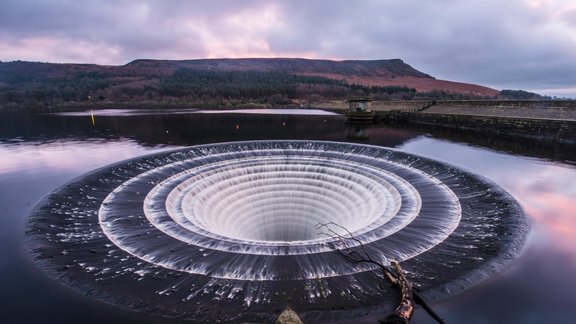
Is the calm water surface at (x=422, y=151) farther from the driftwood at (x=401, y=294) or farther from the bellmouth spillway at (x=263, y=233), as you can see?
the bellmouth spillway at (x=263, y=233)

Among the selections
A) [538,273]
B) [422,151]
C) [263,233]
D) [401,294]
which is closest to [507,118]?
[422,151]

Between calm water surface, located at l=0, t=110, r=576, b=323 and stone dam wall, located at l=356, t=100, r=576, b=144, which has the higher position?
stone dam wall, located at l=356, t=100, r=576, b=144

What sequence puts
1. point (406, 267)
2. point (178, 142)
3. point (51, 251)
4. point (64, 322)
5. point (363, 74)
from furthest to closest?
point (363, 74) → point (178, 142) → point (51, 251) → point (406, 267) → point (64, 322)

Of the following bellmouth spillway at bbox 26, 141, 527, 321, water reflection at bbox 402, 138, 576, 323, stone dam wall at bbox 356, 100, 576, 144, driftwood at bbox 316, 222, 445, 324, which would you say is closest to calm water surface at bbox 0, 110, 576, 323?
water reflection at bbox 402, 138, 576, 323

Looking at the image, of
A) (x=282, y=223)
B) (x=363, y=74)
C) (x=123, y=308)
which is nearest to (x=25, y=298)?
(x=123, y=308)

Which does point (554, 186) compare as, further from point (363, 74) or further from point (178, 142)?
point (363, 74)

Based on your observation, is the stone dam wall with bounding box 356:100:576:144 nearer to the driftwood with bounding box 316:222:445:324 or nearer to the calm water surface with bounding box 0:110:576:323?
the calm water surface with bounding box 0:110:576:323

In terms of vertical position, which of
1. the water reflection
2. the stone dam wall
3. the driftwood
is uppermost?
the stone dam wall

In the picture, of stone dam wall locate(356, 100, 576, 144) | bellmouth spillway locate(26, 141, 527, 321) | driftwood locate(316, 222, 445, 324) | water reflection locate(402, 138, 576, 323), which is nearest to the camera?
driftwood locate(316, 222, 445, 324)
